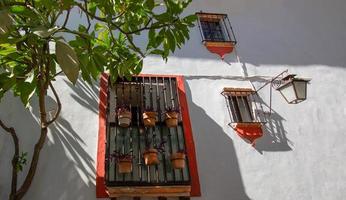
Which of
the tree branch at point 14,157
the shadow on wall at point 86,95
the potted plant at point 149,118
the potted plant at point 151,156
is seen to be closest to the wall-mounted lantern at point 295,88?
the potted plant at point 149,118

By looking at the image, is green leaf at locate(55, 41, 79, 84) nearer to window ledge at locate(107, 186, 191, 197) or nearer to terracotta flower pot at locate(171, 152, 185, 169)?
window ledge at locate(107, 186, 191, 197)

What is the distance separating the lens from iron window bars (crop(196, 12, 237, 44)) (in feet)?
18.7

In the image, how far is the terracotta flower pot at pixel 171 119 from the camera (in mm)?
4445

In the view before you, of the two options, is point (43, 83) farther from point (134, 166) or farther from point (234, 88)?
point (234, 88)

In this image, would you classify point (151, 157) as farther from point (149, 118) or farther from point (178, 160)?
point (149, 118)

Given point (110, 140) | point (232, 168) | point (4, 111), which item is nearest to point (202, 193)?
point (232, 168)

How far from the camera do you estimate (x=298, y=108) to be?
5.14 meters

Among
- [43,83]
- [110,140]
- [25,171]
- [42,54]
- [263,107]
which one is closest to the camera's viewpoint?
[42,54]

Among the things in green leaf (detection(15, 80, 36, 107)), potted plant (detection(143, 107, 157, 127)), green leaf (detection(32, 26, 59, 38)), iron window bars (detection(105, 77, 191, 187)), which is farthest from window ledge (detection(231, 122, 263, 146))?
green leaf (detection(32, 26, 59, 38))

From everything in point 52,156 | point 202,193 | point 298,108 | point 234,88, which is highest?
point 234,88

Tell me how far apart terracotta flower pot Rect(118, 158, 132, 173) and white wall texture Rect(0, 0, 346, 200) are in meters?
0.42

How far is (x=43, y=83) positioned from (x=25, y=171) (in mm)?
1532

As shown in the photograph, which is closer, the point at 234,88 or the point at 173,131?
the point at 173,131

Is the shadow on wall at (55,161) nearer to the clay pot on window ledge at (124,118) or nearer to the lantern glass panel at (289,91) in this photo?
the clay pot on window ledge at (124,118)
